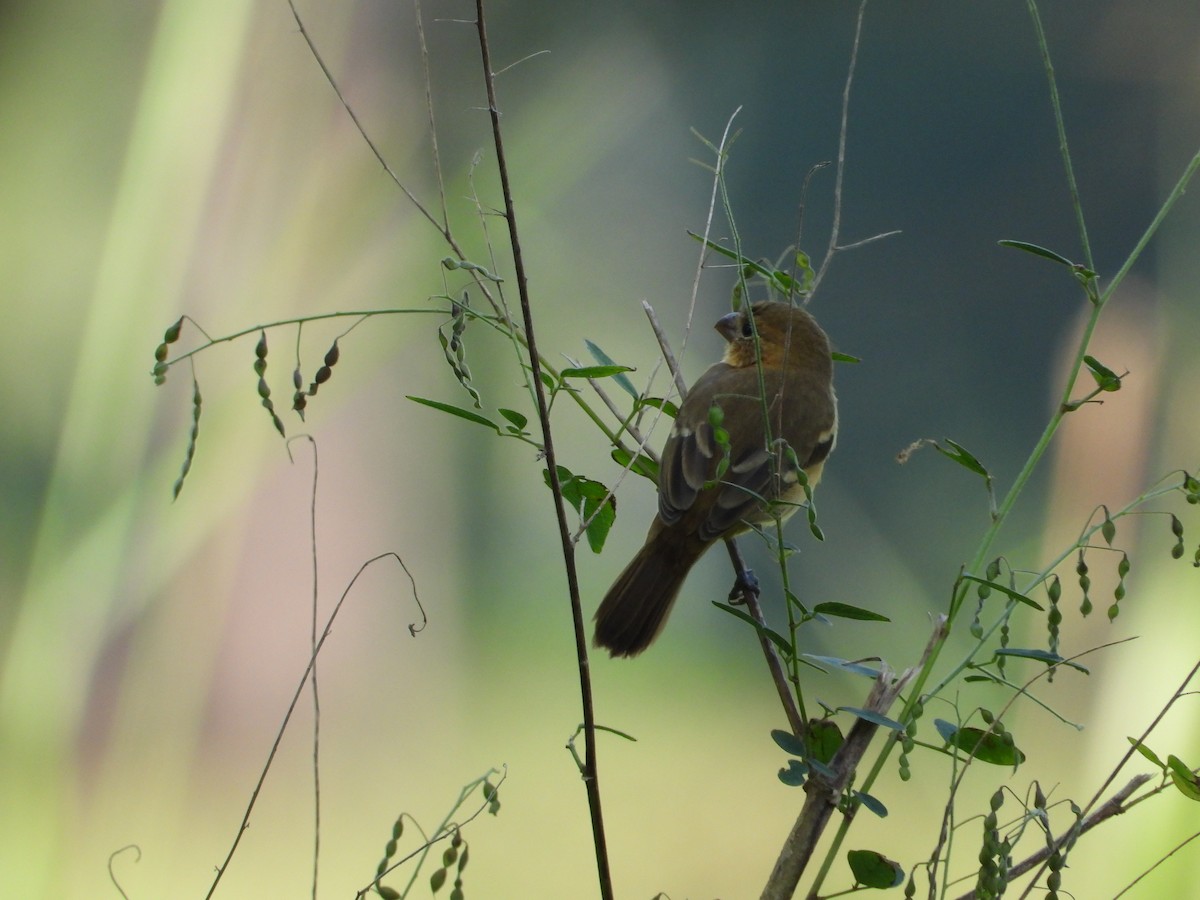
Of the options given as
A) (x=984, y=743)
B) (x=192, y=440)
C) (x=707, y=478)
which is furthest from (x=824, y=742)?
(x=707, y=478)

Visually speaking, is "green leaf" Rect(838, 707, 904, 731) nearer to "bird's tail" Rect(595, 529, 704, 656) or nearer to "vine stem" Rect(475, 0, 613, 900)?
"vine stem" Rect(475, 0, 613, 900)

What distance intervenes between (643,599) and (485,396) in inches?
38.0

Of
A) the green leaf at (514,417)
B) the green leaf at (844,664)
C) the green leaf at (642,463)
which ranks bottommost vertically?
the green leaf at (844,664)

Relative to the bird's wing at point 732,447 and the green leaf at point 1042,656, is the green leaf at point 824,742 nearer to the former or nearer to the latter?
the green leaf at point 1042,656

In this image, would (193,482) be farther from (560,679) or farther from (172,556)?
(560,679)

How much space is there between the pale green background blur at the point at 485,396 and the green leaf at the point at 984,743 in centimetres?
155

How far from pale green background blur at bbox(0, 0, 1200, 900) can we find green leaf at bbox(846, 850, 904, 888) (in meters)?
1.61

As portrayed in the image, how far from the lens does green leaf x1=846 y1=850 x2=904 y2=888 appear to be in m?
0.98

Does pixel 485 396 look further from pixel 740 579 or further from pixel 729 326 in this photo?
pixel 740 579

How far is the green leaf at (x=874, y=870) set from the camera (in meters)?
0.98

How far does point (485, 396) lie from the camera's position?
2.73 metres

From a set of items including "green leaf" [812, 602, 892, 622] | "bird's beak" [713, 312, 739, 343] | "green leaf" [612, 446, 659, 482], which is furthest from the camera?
"bird's beak" [713, 312, 739, 343]

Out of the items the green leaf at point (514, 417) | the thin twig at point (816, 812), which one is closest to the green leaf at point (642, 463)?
the green leaf at point (514, 417)

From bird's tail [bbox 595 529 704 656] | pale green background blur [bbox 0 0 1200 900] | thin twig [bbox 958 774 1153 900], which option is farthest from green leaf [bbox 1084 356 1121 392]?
pale green background blur [bbox 0 0 1200 900]
